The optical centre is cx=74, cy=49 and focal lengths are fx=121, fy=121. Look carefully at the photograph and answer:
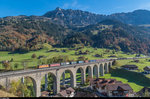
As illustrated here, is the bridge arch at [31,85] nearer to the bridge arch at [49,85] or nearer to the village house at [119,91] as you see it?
the bridge arch at [49,85]

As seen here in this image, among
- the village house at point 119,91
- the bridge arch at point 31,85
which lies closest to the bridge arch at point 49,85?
the bridge arch at point 31,85

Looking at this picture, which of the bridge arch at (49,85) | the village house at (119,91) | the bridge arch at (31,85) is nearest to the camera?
the bridge arch at (31,85)

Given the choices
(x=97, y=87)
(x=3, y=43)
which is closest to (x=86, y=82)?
(x=97, y=87)

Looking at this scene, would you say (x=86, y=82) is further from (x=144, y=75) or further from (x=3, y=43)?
(x=3, y=43)

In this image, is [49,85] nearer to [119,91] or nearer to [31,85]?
[31,85]

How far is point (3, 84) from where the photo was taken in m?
35.5

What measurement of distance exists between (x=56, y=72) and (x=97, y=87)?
19.8 m

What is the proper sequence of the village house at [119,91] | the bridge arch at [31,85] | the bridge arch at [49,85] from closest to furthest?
the bridge arch at [31,85] < the village house at [119,91] < the bridge arch at [49,85]

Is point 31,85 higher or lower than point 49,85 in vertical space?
higher

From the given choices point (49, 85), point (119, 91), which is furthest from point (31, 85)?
point (119, 91)

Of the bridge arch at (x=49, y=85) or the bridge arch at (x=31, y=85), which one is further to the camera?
the bridge arch at (x=49, y=85)

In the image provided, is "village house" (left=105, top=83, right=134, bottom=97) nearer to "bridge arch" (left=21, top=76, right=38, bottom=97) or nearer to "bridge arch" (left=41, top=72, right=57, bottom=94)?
"bridge arch" (left=41, top=72, right=57, bottom=94)

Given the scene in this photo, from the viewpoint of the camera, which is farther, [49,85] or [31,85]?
[49,85]

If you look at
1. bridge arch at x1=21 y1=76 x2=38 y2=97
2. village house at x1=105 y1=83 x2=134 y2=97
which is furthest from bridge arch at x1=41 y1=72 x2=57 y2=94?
village house at x1=105 y1=83 x2=134 y2=97
